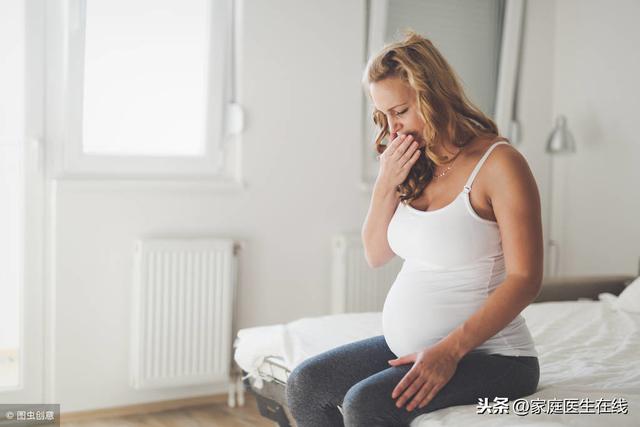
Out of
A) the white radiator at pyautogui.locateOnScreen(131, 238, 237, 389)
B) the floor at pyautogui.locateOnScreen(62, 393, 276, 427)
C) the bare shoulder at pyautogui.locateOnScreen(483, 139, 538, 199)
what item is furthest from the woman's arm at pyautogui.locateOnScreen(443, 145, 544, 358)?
the white radiator at pyautogui.locateOnScreen(131, 238, 237, 389)

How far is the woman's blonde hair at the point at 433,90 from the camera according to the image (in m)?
1.53

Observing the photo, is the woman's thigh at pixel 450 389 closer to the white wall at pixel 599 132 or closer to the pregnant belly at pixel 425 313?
the pregnant belly at pixel 425 313

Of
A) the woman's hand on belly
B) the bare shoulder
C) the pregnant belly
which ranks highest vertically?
the bare shoulder

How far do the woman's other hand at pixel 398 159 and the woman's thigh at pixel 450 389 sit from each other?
43 centimetres

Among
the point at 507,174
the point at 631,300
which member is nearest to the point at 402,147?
the point at 507,174

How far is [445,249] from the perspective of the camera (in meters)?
1.47

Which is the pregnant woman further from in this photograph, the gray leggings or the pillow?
the pillow

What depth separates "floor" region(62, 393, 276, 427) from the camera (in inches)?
114

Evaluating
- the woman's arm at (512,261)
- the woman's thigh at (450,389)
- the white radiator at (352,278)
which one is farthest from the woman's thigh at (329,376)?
the white radiator at (352,278)

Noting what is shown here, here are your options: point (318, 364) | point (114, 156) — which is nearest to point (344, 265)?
point (114, 156)

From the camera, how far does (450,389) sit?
1.41 metres

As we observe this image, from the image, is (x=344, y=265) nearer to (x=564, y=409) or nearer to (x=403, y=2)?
(x=403, y=2)

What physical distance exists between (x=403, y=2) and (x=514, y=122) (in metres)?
0.91

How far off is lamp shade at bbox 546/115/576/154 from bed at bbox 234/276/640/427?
2.59 feet
